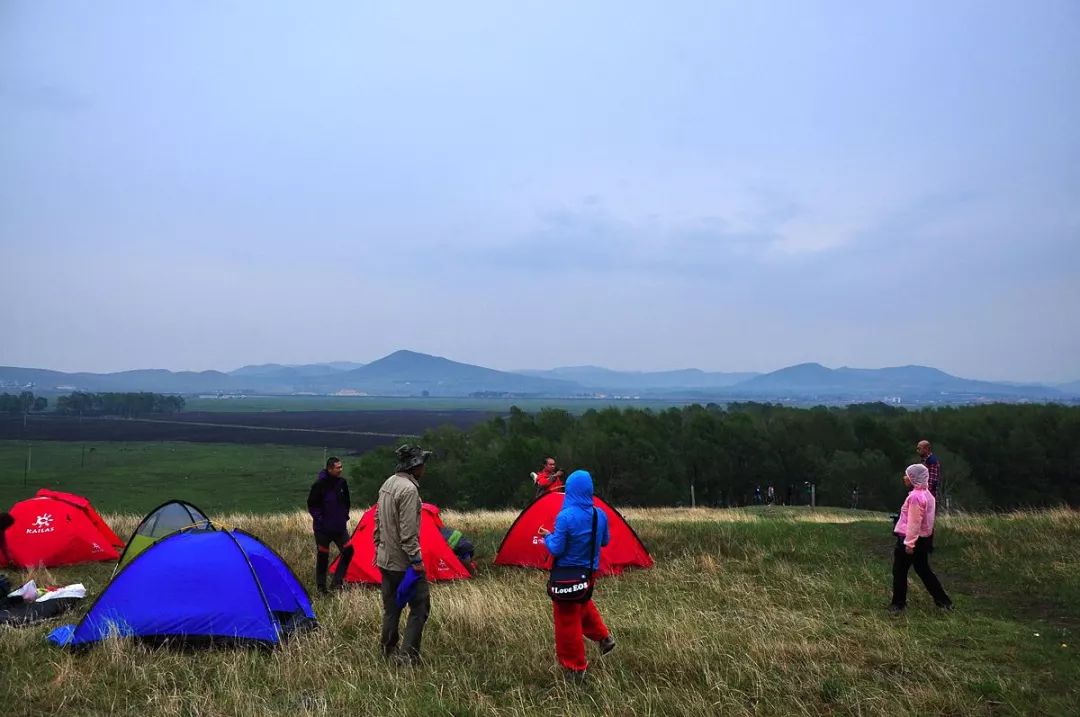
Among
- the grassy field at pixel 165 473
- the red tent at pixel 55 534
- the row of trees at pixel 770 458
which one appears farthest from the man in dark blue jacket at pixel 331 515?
the row of trees at pixel 770 458

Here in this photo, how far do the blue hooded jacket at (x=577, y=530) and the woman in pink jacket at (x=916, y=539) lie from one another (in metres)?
4.83

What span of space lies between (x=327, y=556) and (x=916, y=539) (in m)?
8.43

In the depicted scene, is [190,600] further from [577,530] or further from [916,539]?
[916,539]

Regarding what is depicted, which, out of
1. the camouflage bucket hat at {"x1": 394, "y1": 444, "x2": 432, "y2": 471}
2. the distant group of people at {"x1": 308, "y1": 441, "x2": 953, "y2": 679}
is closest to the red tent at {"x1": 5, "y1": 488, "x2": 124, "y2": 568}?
the distant group of people at {"x1": 308, "y1": 441, "x2": 953, "y2": 679}

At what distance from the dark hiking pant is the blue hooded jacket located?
5321 mm

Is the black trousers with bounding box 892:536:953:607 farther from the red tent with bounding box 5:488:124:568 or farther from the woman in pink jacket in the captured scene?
the red tent with bounding box 5:488:124:568

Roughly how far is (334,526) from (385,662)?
429 centimetres

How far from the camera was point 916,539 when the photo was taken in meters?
9.30

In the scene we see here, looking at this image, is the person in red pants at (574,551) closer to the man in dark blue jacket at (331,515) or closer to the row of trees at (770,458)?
the man in dark blue jacket at (331,515)

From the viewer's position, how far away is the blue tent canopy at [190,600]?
7930mm

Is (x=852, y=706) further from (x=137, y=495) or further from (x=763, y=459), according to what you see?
(x=137, y=495)

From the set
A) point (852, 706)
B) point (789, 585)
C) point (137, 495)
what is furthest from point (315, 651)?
point (137, 495)

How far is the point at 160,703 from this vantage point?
20.4 ft

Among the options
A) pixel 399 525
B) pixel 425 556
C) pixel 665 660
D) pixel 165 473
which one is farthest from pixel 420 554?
pixel 165 473
